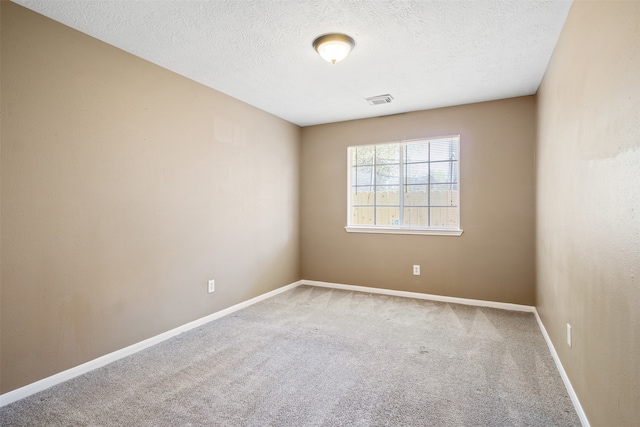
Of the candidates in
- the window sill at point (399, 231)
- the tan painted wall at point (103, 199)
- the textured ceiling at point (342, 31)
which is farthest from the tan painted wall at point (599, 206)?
the tan painted wall at point (103, 199)

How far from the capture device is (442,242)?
13.6 ft

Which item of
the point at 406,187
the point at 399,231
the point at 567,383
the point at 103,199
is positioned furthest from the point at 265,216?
the point at 567,383

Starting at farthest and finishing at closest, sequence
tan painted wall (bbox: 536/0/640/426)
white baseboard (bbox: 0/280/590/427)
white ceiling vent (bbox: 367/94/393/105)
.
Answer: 1. white ceiling vent (bbox: 367/94/393/105)
2. white baseboard (bbox: 0/280/590/427)
3. tan painted wall (bbox: 536/0/640/426)

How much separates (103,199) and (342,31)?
7.13 ft

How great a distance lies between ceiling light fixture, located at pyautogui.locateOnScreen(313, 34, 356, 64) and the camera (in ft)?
7.92

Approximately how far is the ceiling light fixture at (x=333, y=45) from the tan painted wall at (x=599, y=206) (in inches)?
55.5

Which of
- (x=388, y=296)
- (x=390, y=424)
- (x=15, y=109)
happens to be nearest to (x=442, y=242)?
(x=388, y=296)

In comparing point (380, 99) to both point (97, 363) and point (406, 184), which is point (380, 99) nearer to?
point (406, 184)

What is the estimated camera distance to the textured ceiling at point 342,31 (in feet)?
6.88

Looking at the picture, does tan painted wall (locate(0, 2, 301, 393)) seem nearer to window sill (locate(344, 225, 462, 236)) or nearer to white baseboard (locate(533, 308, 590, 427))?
window sill (locate(344, 225, 462, 236))

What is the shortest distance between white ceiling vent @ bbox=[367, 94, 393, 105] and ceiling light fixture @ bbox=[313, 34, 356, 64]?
4.10 feet

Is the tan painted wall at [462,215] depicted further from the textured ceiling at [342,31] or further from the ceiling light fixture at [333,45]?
the ceiling light fixture at [333,45]

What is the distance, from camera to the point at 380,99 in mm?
3799

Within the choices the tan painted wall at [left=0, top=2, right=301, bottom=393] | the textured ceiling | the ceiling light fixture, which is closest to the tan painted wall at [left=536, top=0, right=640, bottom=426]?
the textured ceiling
